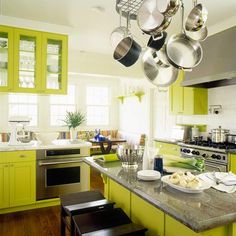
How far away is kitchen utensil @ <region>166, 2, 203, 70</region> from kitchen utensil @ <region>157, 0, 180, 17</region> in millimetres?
319

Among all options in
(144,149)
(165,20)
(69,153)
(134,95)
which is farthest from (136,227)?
(134,95)

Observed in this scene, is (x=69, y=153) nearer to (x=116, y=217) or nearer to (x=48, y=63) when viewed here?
(x=48, y=63)

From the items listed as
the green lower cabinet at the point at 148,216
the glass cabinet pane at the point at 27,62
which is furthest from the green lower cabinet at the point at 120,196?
the glass cabinet pane at the point at 27,62

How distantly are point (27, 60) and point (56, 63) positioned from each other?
1.37 ft

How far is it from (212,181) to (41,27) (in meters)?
3.16

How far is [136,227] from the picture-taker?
135 centimetres

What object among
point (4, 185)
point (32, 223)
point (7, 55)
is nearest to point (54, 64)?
point (7, 55)

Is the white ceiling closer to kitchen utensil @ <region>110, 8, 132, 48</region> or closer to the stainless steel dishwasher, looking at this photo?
kitchen utensil @ <region>110, 8, 132, 48</region>

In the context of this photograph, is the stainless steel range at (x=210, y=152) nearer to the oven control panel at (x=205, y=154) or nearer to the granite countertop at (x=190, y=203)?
the oven control panel at (x=205, y=154)

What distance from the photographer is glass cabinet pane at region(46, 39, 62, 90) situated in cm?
342

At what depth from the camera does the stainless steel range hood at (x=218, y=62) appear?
2.90 m

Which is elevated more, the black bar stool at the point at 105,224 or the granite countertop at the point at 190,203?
the granite countertop at the point at 190,203

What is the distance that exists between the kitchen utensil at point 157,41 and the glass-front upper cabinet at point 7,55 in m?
2.33

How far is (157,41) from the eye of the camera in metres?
1.59
